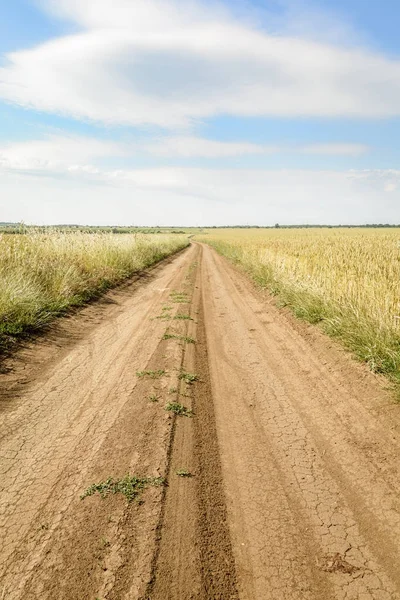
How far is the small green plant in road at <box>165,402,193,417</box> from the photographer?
4094 millimetres

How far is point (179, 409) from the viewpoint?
163 inches

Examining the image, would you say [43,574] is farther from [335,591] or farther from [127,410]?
[127,410]

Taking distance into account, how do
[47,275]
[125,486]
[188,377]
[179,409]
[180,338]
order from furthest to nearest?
1. [47,275]
2. [180,338]
3. [188,377]
4. [179,409]
5. [125,486]

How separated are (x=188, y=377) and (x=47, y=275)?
5.98 metres

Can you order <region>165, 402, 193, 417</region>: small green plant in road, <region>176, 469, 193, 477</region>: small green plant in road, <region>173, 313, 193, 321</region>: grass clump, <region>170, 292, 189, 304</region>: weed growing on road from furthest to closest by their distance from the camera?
<region>170, 292, 189, 304</region>: weed growing on road, <region>173, 313, 193, 321</region>: grass clump, <region>165, 402, 193, 417</region>: small green plant in road, <region>176, 469, 193, 477</region>: small green plant in road

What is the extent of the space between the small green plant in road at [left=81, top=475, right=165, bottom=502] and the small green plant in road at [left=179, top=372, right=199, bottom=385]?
1972 mm

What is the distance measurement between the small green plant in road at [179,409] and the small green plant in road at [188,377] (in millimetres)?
694

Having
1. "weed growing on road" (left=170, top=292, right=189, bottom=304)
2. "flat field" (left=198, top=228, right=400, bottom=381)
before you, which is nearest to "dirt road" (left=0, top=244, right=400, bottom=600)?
"flat field" (left=198, top=228, right=400, bottom=381)

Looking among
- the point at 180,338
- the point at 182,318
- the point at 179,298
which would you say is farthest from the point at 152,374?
the point at 179,298

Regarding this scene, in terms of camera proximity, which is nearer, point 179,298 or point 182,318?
point 182,318

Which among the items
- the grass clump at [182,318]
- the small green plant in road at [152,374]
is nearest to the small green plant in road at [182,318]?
the grass clump at [182,318]

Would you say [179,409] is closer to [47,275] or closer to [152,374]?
[152,374]

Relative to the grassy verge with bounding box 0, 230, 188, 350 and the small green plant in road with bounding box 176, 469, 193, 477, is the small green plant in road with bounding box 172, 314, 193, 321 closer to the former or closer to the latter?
the grassy verge with bounding box 0, 230, 188, 350

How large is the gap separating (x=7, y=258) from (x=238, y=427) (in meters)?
7.41
